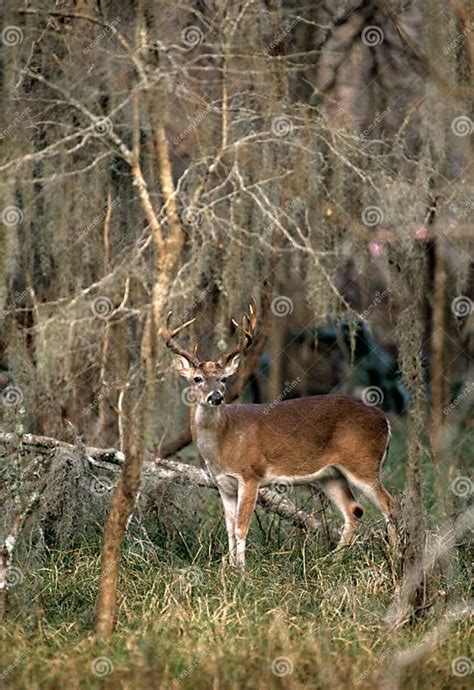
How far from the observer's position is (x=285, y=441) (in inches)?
408

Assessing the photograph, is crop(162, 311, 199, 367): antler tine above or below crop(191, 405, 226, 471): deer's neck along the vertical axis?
above

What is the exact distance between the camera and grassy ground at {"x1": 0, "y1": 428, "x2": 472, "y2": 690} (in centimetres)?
677

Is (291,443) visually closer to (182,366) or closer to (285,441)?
(285,441)

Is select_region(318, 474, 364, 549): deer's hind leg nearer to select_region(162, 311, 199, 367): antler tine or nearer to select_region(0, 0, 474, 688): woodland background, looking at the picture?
select_region(0, 0, 474, 688): woodland background

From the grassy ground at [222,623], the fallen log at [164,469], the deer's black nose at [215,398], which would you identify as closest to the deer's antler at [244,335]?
the deer's black nose at [215,398]

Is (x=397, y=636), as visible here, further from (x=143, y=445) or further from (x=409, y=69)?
(x=409, y=69)

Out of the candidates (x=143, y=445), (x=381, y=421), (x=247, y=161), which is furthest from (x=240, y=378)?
(x=143, y=445)

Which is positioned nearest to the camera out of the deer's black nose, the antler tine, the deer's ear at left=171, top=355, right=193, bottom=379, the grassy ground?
the grassy ground

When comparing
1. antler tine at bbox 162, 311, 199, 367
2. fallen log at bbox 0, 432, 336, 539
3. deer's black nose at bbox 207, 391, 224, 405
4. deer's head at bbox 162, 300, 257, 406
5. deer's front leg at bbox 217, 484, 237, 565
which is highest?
antler tine at bbox 162, 311, 199, 367

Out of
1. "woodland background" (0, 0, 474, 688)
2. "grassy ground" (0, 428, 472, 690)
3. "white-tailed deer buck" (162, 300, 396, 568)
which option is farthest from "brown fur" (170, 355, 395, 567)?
"grassy ground" (0, 428, 472, 690)

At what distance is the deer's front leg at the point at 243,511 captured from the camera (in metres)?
9.20

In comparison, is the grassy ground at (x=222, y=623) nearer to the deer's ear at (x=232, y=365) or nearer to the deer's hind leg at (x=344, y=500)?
the deer's hind leg at (x=344, y=500)

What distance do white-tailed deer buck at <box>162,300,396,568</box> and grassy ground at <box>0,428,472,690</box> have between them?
2.88 feet

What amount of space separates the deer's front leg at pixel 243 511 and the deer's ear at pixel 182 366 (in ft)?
2.94
